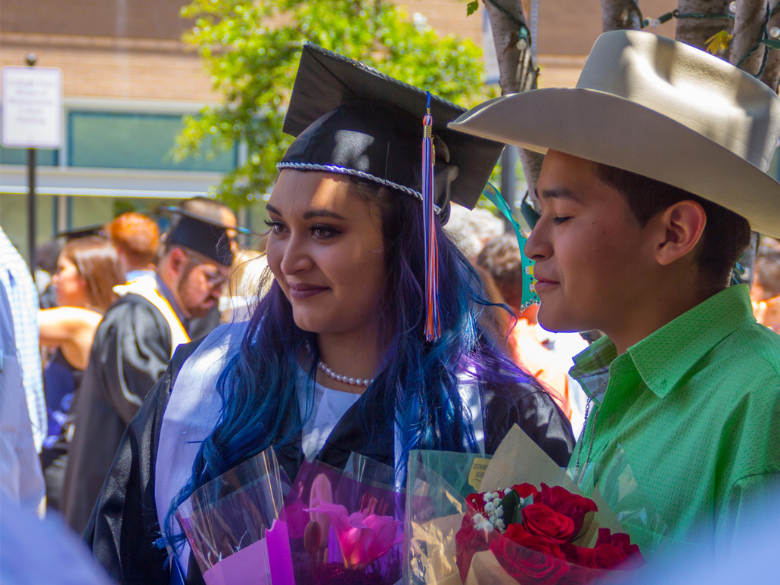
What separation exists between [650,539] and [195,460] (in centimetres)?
106

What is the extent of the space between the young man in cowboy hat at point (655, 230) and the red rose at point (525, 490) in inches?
6.5

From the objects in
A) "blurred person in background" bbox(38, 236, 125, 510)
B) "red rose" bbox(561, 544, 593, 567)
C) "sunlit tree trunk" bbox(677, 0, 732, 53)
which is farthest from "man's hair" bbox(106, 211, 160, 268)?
"red rose" bbox(561, 544, 593, 567)

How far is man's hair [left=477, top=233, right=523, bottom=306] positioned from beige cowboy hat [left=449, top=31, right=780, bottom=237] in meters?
2.35

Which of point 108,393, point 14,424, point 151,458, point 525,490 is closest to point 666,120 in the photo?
point 525,490

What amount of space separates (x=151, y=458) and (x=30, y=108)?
4824 mm

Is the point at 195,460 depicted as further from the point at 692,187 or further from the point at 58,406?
the point at 58,406

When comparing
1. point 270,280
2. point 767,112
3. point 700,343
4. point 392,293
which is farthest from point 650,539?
point 270,280

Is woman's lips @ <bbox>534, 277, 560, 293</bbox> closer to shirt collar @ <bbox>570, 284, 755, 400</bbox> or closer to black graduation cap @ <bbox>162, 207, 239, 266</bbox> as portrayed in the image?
shirt collar @ <bbox>570, 284, 755, 400</bbox>

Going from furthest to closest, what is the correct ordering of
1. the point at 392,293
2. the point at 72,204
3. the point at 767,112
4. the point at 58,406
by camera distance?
the point at 72,204 < the point at 58,406 < the point at 392,293 < the point at 767,112

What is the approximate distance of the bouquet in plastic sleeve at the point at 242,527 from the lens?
1205 mm

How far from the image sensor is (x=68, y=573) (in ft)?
2.17

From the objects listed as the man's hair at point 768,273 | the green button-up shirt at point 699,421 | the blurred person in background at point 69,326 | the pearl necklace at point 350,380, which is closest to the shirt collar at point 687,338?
the green button-up shirt at point 699,421

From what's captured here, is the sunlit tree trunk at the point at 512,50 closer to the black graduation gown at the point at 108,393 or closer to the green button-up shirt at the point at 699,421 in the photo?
the green button-up shirt at the point at 699,421

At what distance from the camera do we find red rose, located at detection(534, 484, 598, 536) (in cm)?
100
